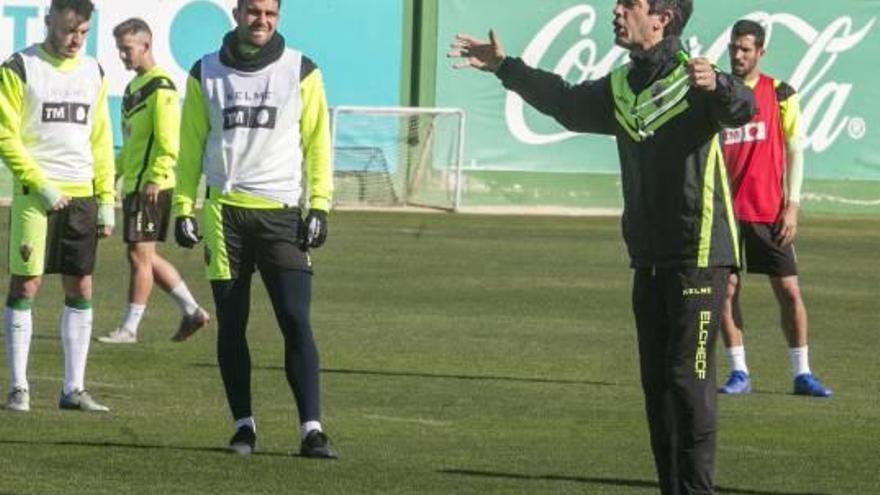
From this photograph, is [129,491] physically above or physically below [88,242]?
below

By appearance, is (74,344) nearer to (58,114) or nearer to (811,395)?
(58,114)

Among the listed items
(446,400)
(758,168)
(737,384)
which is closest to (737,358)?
(737,384)

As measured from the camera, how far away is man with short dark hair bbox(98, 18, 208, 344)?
616 inches

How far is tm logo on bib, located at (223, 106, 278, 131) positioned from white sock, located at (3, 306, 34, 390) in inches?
84.1

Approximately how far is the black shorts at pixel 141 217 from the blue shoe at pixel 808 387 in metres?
4.52

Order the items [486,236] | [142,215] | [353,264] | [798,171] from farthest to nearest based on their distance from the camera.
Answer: [486,236] → [353,264] → [142,215] → [798,171]

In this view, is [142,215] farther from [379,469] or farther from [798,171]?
[379,469]

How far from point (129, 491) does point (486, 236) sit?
19.2 m

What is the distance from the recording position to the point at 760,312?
65.6 feet

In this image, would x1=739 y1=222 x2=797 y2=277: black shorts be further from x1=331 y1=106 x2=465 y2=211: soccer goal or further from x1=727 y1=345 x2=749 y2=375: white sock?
x1=331 y1=106 x2=465 y2=211: soccer goal

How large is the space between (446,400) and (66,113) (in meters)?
2.61

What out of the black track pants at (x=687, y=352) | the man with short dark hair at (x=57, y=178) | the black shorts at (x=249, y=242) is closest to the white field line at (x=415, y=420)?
the man with short dark hair at (x=57, y=178)

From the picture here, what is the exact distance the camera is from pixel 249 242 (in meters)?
11.0

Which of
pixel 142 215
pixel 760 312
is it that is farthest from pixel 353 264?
pixel 142 215
